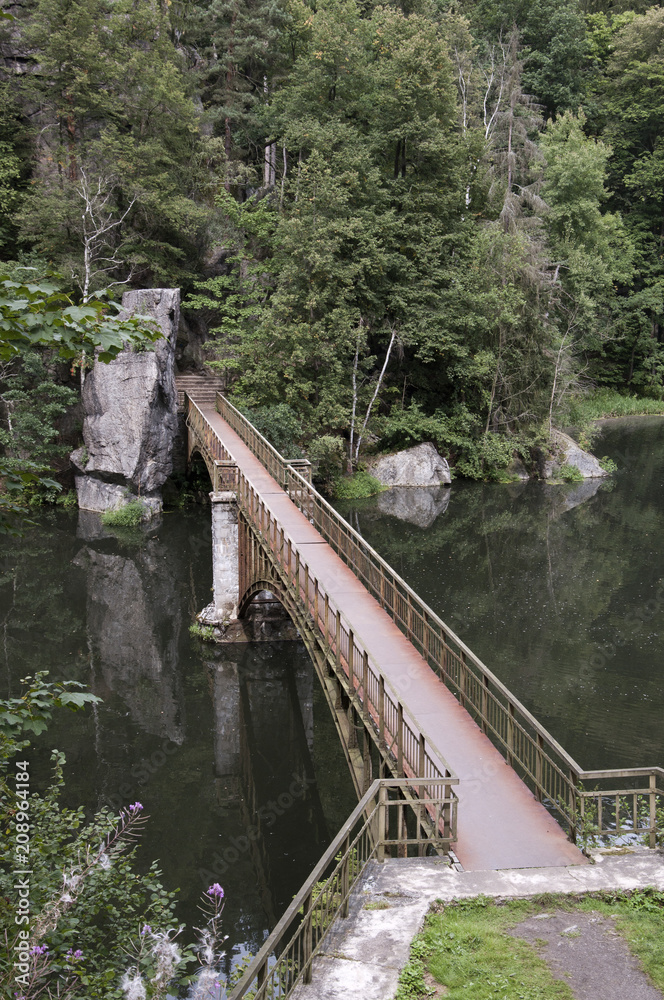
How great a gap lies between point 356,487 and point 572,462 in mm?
12987

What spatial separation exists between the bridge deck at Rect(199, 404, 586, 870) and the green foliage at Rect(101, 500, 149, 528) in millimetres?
16241

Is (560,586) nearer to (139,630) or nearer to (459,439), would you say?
(139,630)

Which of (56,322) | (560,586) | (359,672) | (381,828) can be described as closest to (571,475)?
(560,586)

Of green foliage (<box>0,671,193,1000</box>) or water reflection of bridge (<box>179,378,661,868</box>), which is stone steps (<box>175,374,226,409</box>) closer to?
water reflection of bridge (<box>179,378,661,868</box>)

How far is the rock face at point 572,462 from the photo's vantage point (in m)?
40.5

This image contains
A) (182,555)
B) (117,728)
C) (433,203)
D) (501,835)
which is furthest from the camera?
(433,203)

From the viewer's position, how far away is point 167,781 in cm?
1404

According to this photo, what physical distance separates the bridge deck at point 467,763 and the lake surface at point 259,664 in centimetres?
327

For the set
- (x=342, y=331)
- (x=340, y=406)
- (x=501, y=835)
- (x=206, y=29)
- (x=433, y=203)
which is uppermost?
(x=206, y=29)

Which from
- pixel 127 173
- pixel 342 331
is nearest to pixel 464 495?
pixel 342 331

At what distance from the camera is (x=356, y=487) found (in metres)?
35.4

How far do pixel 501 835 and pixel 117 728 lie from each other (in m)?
10.1

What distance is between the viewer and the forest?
32438mm

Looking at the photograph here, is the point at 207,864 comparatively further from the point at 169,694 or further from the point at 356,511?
the point at 356,511
